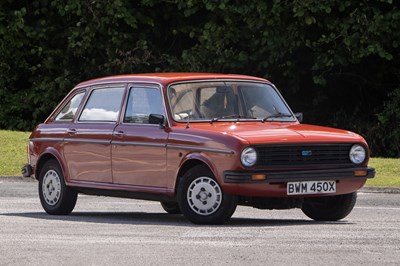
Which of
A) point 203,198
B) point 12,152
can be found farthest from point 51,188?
point 12,152

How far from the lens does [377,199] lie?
18.6 meters

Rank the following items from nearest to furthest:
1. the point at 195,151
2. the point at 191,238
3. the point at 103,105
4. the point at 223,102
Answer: the point at 191,238, the point at 195,151, the point at 223,102, the point at 103,105

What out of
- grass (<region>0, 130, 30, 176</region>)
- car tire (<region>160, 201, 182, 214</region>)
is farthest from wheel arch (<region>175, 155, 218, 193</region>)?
grass (<region>0, 130, 30, 176</region>)

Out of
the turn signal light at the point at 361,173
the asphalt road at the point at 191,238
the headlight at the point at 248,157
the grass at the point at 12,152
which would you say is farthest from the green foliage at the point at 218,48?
the headlight at the point at 248,157

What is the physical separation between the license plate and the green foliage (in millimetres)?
14722

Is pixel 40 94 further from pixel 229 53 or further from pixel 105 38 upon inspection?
pixel 229 53

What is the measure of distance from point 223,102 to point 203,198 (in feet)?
5.08

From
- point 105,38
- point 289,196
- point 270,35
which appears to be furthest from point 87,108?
point 105,38

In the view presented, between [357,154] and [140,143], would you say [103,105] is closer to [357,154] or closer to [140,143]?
[140,143]

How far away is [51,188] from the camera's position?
16.0 meters

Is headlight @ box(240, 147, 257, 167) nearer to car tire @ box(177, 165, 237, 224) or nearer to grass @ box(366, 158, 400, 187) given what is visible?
car tire @ box(177, 165, 237, 224)

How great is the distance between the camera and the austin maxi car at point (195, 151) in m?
13.8

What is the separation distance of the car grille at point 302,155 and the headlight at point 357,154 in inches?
1.7

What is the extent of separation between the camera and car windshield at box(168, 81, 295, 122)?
48.5 ft
